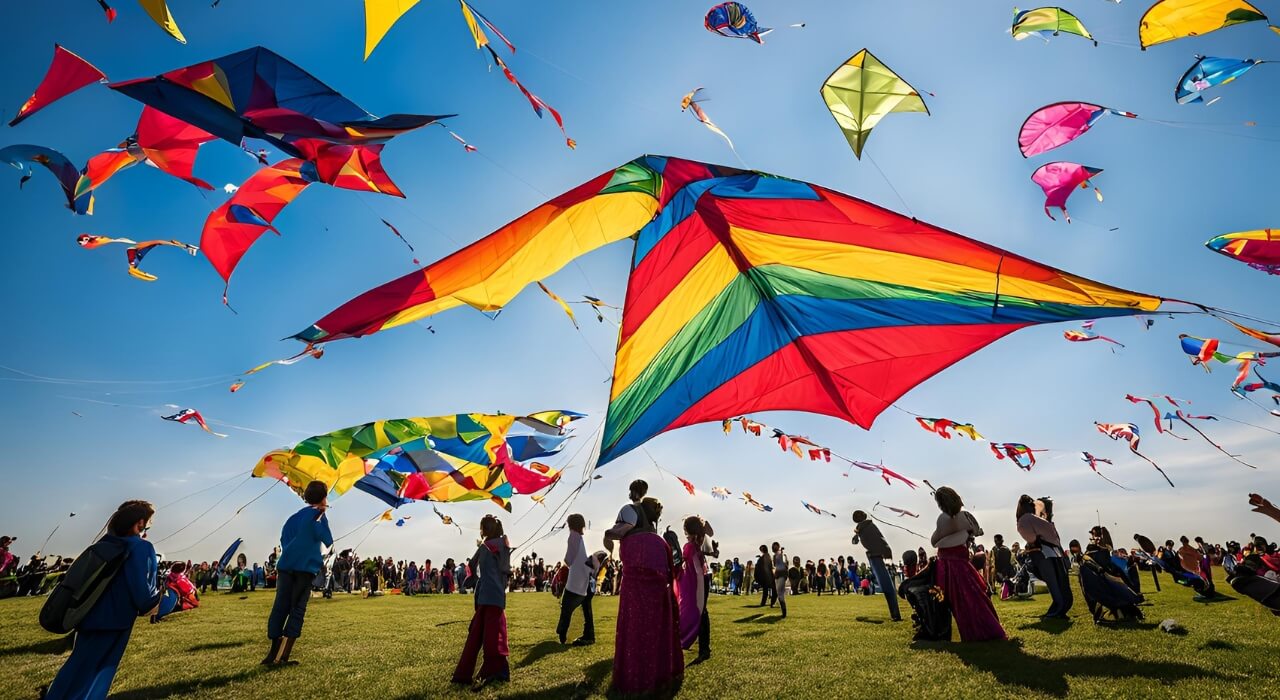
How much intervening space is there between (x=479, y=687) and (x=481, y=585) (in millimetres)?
904

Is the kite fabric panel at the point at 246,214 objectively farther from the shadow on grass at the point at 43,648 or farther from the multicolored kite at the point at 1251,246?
the multicolored kite at the point at 1251,246

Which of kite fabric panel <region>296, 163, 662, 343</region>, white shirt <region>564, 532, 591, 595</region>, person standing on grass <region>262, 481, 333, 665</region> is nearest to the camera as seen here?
kite fabric panel <region>296, 163, 662, 343</region>

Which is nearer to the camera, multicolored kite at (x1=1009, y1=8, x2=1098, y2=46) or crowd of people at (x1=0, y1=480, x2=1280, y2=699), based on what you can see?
crowd of people at (x1=0, y1=480, x2=1280, y2=699)

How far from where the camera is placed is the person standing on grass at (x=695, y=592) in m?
6.50

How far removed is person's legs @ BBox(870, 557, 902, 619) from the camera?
30.1ft

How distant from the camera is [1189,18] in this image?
554 centimetres

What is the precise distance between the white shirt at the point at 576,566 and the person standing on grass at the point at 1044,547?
18.4 ft

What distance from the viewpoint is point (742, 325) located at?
782 centimetres

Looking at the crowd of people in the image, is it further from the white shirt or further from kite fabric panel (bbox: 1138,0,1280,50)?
kite fabric panel (bbox: 1138,0,1280,50)

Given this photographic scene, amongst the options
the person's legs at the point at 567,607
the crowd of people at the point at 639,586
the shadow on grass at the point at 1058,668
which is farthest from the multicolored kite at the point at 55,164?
the shadow on grass at the point at 1058,668

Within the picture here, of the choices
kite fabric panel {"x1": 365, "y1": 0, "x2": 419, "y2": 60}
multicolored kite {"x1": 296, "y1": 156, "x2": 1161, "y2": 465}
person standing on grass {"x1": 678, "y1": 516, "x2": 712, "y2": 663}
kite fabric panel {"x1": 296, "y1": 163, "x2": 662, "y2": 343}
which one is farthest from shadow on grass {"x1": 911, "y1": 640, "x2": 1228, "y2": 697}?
kite fabric panel {"x1": 365, "y1": 0, "x2": 419, "y2": 60}

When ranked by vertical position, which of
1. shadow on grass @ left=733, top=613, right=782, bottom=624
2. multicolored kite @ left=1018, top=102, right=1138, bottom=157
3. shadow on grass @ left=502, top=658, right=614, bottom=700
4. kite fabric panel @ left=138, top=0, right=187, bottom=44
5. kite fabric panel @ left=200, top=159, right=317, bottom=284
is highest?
multicolored kite @ left=1018, top=102, right=1138, bottom=157

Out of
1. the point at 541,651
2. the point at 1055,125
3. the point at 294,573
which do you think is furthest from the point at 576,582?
the point at 1055,125

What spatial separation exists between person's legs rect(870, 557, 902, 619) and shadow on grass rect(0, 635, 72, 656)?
10.6 m
